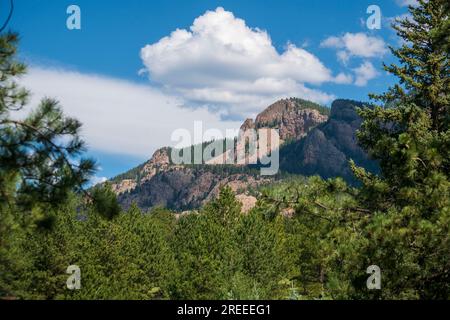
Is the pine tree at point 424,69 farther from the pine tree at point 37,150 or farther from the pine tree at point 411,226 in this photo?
the pine tree at point 37,150

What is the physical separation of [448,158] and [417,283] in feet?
11.4

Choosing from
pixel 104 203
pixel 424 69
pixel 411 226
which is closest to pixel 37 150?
pixel 104 203

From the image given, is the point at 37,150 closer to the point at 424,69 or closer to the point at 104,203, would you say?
the point at 104,203

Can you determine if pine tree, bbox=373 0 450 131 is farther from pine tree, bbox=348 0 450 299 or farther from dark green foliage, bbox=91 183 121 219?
dark green foliage, bbox=91 183 121 219

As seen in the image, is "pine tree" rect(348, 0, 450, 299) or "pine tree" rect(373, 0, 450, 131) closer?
"pine tree" rect(348, 0, 450, 299)

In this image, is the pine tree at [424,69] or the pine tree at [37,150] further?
the pine tree at [424,69]

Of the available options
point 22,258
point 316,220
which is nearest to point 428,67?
point 316,220

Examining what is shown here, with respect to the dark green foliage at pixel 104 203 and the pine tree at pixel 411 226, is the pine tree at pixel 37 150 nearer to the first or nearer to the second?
the dark green foliage at pixel 104 203

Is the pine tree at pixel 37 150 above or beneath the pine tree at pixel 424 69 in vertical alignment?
beneath

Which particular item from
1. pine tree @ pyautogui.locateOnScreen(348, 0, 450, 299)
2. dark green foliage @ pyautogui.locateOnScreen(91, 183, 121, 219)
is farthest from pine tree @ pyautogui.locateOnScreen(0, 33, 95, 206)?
pine tree @ pyautogui.locateOnScreen(348, 0, 450, 299)

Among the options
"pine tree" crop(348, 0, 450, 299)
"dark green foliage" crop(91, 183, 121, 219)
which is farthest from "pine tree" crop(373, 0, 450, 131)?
"dark green foliage" crop(91, 183, 121, 219)

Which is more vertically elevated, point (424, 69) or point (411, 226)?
point (424, 69)

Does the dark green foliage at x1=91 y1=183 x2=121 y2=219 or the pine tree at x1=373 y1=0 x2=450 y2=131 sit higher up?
the pine tree at x1=373 y1=0 x2=450 y2=131

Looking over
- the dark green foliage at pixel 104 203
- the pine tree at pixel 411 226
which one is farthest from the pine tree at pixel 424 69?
the dark green foliage at pixel 104 203
